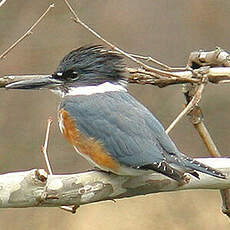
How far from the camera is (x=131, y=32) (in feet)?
17.0

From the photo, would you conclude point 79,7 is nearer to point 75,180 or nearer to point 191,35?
point 191,35

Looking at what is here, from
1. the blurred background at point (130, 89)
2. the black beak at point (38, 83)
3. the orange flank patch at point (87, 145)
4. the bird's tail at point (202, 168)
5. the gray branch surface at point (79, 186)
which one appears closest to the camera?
the gray branch surface at point (79, 186)

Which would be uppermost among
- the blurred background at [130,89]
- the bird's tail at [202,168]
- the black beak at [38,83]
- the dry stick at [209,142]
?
the black beak at [38,83]

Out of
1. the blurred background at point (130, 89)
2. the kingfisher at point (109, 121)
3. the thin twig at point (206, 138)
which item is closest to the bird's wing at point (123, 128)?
the kingfisher at point (109, 121)

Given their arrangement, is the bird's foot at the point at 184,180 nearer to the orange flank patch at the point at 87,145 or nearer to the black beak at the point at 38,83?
the orange flank patch at the point at 87,145

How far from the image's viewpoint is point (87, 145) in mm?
2092

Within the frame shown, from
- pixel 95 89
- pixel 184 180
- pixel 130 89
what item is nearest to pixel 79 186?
pixel 184 180

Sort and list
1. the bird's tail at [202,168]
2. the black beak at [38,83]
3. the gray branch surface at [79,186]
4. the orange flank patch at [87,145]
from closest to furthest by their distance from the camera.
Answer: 1. the gray branch surface at [79,186]
2. the bird's tail at [202,168]
3. the orange flank patch at [87,145]
4. the black beak at [38,83]

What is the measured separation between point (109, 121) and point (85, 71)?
225 mm

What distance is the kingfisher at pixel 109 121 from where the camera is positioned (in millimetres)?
1993

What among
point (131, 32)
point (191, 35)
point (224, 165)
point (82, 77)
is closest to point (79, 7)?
point (131, 32)

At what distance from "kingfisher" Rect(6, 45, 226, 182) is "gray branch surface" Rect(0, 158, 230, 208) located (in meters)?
0.04

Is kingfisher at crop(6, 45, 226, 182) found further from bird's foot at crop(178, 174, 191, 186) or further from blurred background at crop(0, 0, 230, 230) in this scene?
blurred background at crop(0, 0, 230, 230)

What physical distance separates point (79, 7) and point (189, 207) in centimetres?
124
